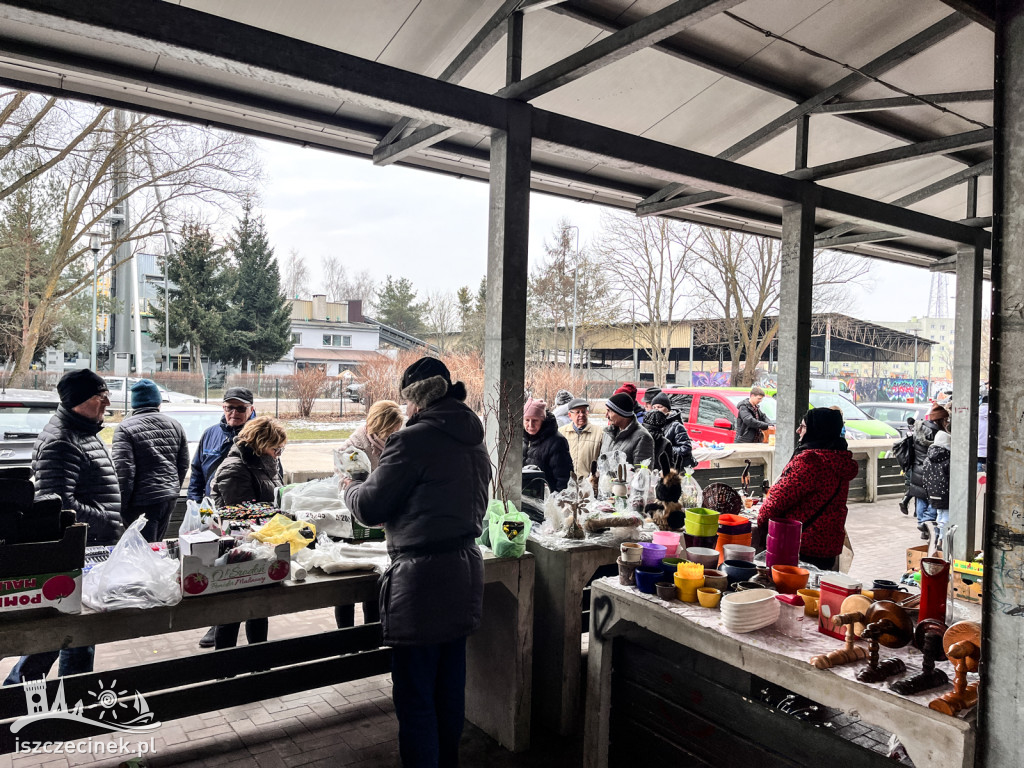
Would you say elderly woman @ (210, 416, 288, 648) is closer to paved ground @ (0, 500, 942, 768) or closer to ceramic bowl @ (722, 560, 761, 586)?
paved ground @ (0, 500, 942, 768)

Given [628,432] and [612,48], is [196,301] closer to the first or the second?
[628,432]

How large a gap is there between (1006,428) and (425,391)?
185cm

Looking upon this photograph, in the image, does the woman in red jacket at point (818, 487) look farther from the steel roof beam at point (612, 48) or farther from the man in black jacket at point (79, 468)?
the man in black jacket at point (79, 468)

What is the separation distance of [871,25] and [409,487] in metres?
4.06

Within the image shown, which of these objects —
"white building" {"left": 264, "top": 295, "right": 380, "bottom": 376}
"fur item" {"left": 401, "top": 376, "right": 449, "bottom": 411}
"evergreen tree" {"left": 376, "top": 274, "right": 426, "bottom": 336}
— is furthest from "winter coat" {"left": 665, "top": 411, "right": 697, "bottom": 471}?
"evergreen tree" {"left": 376, "top": 274, "right": 426, "bottom": 336}

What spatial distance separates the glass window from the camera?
9.84 m

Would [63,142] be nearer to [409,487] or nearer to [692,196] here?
[692,196]

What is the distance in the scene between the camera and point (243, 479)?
369 cm

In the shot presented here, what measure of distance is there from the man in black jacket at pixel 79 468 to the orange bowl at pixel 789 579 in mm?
3096

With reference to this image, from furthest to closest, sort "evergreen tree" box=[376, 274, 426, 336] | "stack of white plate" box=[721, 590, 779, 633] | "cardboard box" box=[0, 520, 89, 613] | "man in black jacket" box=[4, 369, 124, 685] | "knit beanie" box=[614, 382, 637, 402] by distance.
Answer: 1. "evergreen tree" box=[376, 274, 426, 336]
2. "knit beanie" box=[614, 382, 637, 402]
3. "man in black jacket" box=[4, 369, 124, 685]
4. "cardboard box" box=[0, 520, 89, 613]
5. "stack of white plate" box=[721, 590, 779, 633]

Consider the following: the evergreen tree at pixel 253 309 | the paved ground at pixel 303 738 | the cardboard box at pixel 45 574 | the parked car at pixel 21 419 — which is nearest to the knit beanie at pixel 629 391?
the paved ground at pixel 303 738

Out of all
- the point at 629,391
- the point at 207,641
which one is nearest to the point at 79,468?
the point at 207,641

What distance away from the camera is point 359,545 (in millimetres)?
3318

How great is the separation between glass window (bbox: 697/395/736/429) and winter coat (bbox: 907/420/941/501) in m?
2.78
